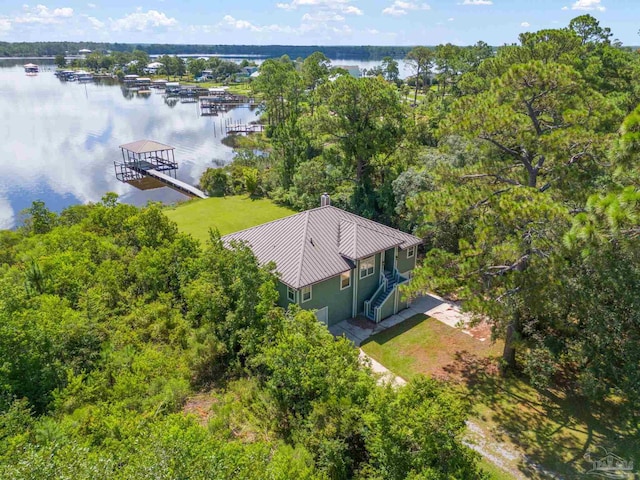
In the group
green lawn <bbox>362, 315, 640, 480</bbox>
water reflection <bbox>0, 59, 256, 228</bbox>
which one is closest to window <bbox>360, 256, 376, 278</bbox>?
green lawn <bbox>362, 315, 640, 480</bbox>

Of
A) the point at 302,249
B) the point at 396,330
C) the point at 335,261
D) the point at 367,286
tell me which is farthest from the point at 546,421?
the point at 302,249

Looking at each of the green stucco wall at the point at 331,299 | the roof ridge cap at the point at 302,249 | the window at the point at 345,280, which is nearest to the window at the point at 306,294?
the green stucco wall at the point at 331,299

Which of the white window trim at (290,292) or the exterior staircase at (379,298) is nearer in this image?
the white window trim at (290,292)

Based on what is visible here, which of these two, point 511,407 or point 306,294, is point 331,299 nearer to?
point 306,294

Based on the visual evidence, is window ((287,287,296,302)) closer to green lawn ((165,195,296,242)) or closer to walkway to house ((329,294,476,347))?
walkway to house ((329,294,476,347))

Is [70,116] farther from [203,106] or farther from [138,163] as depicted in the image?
[138,163]

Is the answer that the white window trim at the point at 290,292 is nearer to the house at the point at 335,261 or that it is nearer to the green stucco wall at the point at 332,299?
the house at the point at 335,261

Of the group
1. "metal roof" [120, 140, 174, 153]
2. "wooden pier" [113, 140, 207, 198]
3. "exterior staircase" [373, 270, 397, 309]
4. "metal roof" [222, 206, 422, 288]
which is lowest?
"wooden pier" [113, 140, 207, 198]
